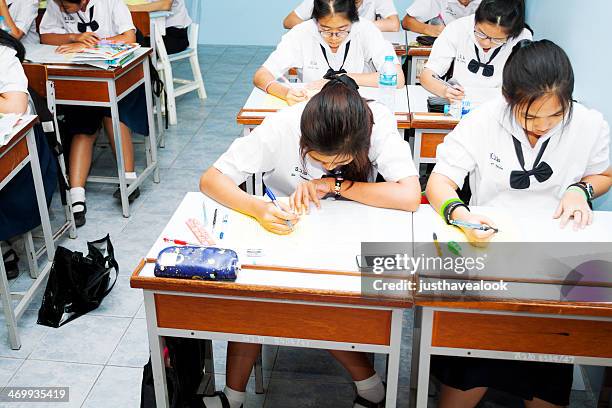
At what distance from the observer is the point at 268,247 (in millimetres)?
1867

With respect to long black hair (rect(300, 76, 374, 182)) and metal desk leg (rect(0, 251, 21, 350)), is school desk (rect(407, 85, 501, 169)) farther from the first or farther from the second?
metal desk leg (rect(0, 251, 21, 350))

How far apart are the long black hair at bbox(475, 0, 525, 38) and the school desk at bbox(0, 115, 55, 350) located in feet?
6.61

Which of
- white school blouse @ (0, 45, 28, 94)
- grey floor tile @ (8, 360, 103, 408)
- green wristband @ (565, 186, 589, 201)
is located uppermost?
white school blouse @ (0, 45, 28, 94)

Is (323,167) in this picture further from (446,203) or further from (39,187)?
(39,187)

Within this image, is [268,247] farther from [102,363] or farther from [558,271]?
[102,363]

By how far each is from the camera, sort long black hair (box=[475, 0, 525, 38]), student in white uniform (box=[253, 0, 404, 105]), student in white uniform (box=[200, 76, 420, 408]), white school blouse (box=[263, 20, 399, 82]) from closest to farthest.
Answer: student in white uniform (box=[200, 76, 420, 408]), long black hair (box=[475, 0, 525, 38]), student in white uniform (box=[253, 0, 404, 105]), white school blouse (box=[263, 20, 399, 82])

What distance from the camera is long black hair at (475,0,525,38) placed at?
304 centimetres

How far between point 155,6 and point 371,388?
3859mm

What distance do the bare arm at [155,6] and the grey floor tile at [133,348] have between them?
10.0 ft

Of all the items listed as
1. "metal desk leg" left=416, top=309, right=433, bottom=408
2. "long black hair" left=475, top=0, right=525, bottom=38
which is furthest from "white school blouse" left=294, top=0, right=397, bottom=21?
"metal desk leg" left=416, top=309, right=433, bottom=408

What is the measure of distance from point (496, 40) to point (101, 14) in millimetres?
2282

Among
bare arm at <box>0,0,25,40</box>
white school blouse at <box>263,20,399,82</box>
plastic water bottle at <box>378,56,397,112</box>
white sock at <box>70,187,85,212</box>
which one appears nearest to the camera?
plastic water bottle at <box>378,56,397,112</box>

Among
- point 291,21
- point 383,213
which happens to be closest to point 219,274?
point 383,213

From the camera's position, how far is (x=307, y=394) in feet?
7.94
